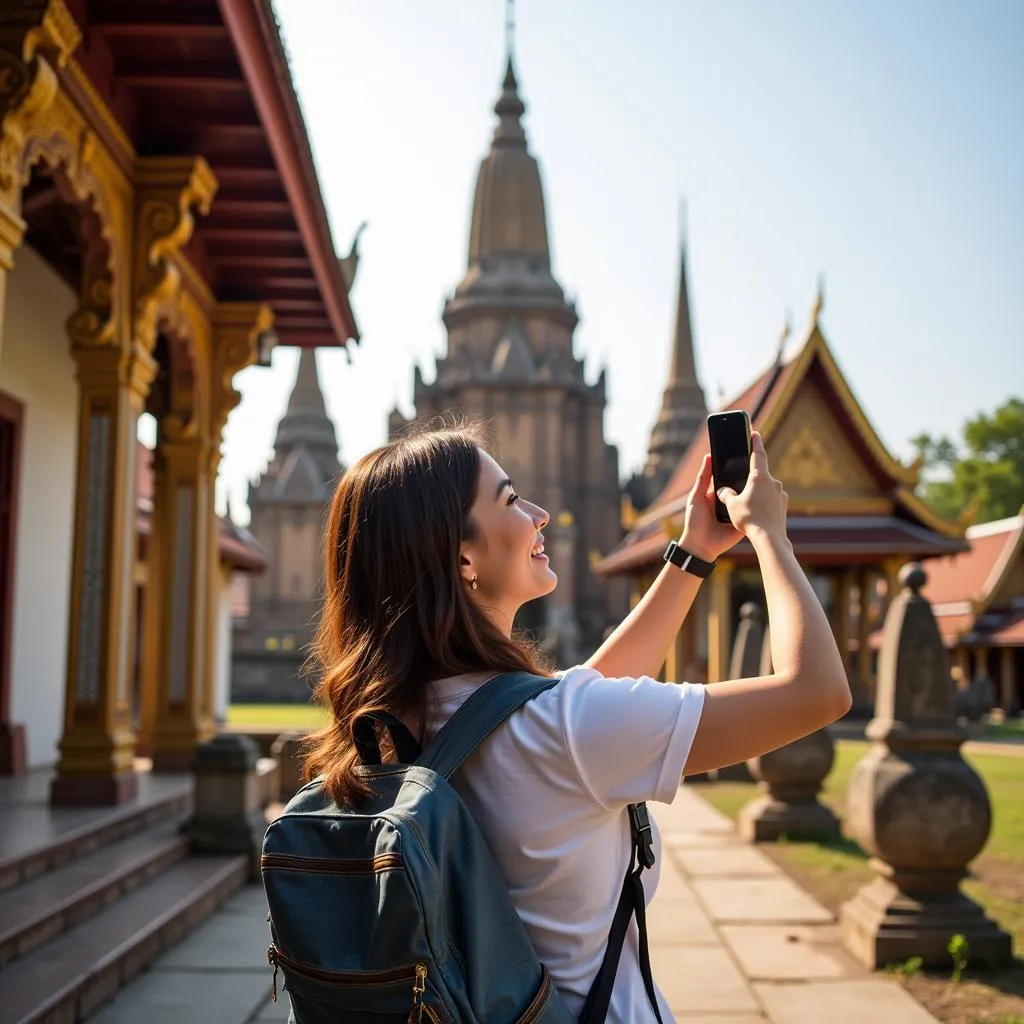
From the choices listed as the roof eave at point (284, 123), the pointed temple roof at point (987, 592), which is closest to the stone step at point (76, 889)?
the roof eave at point (284, 123)

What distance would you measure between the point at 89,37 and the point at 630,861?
5.81 metres

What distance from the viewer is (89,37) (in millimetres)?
6008

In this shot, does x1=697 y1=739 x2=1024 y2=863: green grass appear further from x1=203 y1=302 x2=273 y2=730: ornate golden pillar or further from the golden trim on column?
x1=203 y1=302 x2=273 y2=730: ornate golden pillar

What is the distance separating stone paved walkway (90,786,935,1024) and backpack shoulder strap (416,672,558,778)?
11.2 feet

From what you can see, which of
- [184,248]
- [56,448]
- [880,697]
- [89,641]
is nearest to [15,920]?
[89,641]

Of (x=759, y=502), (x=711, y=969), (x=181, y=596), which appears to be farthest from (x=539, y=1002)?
(x=181, y=596)

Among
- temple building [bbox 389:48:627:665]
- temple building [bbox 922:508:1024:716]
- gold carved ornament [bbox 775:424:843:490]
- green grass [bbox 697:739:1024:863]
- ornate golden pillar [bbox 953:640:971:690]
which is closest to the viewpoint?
green grass [bbox 697:739:1024:863]

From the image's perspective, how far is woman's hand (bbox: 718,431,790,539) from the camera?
1608 mm

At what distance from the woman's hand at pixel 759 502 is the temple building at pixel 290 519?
4281 centimetres

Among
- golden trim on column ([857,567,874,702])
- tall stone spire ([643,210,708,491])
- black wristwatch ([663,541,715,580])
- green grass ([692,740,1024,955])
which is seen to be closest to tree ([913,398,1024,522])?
tall stone spire ([643,210,708,491])

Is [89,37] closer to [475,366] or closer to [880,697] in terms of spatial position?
[880,697]

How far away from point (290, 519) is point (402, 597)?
47.3 meters

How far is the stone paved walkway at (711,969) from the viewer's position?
450 cm

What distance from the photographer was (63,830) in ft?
19.2
